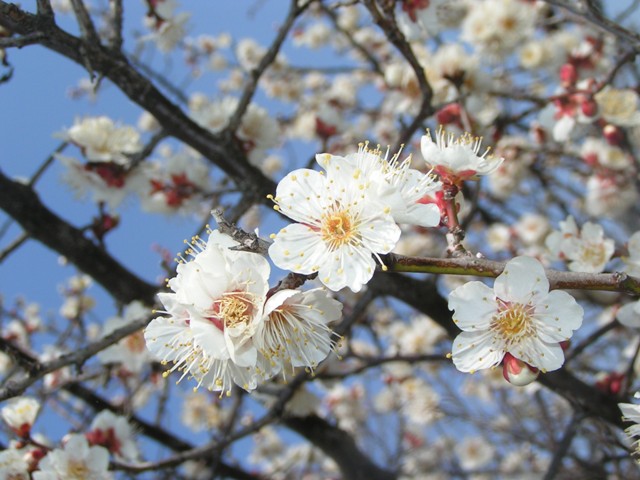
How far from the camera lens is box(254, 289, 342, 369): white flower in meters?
1.09

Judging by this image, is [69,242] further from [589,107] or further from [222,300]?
[589,107]

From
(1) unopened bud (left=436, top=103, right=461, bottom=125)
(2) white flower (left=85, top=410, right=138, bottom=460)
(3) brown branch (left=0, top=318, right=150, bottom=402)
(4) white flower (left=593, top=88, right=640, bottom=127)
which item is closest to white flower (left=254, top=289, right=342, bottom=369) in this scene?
(3) brown branch (left=0, top=318, right=150, bottom=402)

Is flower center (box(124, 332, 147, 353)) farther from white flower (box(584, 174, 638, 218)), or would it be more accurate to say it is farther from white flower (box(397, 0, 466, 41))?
white flower (box(584, 174, 638, 218))

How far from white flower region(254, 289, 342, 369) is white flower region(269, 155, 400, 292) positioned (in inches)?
Answer: 2.4

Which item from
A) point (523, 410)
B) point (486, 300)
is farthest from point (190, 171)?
point (523, 410)

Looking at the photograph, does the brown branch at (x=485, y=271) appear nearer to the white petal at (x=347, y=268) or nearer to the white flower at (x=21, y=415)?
the white petal at (x=347, y=268)

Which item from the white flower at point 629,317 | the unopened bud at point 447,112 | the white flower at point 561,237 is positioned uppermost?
the unopened bud at point 447,112

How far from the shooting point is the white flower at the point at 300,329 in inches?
42.9

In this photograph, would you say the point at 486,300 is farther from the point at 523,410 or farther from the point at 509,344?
the point at 523,410

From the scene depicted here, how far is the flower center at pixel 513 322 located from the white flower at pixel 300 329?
34 centimetres

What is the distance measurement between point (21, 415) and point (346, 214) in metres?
1.31

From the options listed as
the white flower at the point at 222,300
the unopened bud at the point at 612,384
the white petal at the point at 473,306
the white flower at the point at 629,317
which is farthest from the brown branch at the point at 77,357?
the unopened bud at the point at 612,384

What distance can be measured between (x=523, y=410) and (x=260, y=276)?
13.0 feet

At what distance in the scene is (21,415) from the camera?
1773mm
